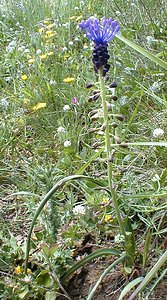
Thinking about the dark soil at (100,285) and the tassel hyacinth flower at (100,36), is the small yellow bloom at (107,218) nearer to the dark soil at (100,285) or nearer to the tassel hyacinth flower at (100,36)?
the dark soil at (100,285)

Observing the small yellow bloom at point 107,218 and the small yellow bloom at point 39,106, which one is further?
the small yellow bloom at point 39,106

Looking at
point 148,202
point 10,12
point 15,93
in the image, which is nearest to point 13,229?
point 148,202

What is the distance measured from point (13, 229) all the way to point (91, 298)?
509 millimetres

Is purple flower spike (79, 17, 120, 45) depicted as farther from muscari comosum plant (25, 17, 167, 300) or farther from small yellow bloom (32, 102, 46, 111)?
small yellow bloom (32, 102, 46, 111)

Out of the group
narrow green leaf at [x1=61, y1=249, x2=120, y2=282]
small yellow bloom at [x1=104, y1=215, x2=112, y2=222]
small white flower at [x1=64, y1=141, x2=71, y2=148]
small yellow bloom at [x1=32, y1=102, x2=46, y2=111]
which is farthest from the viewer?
small yellow bloom at [x1=32, y1=102, x2=46, y2=111]

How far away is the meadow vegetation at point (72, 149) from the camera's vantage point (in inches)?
55.9

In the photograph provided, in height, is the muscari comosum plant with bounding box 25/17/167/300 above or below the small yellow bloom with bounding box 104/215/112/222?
above

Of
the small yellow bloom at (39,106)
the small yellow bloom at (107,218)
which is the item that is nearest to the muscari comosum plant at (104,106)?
the small yellow bloom at (107,218)

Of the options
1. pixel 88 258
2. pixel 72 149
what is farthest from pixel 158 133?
pixel 88 258

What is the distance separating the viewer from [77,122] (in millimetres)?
2268

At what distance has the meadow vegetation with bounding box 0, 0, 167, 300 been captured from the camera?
1.42m

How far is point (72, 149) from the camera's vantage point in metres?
2.07

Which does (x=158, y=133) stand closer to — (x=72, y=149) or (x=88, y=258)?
(x=72, y=149)

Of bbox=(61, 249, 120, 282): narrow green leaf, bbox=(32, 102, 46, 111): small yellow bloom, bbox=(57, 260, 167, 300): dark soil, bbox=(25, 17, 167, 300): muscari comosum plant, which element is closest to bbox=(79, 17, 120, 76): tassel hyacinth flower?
bbox=(25, 17, 167, 300): muscari comosum plant
